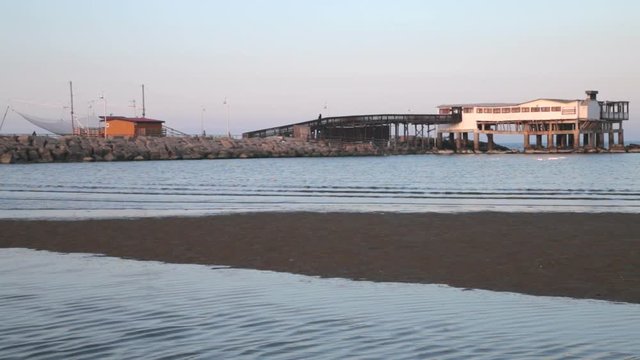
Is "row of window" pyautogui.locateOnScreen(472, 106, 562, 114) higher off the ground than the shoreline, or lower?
higher

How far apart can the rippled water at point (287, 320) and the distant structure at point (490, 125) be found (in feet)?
323

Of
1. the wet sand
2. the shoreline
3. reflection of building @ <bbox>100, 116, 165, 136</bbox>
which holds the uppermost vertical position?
reflection of building @ <bbox>100, 116, 165, 136</bbox>

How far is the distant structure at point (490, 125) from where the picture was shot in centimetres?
10450

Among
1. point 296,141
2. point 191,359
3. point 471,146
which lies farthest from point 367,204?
point 471,146

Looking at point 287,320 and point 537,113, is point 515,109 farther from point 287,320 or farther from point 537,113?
point 287,320

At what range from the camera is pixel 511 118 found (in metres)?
109

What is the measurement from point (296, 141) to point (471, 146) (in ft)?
98.6

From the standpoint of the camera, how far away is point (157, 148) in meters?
87.4

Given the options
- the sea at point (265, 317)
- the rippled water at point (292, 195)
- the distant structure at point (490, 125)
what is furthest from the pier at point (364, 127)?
the sea at point (265, 317)

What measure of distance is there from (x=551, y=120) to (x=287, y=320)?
340 feet

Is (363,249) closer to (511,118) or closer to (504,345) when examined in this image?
(504,345)

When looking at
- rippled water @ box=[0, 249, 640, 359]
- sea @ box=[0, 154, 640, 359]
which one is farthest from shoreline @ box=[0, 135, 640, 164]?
rippled water @ box=[0, 249, 640, 359]

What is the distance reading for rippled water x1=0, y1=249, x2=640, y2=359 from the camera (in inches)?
289

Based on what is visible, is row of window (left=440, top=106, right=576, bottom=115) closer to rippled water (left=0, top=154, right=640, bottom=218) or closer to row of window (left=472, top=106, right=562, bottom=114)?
row of window (left=472, top=106, right=562, bottom=114)
